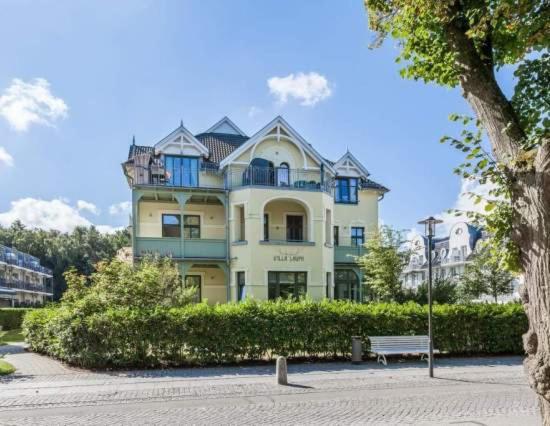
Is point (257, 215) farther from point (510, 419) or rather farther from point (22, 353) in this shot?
point (510, 419)

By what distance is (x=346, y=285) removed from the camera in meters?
31.6

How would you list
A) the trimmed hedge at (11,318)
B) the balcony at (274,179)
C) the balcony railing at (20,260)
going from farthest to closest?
the balcony railing at (20,260) → the trimmed hedge at (11,318) → the balcony at (274,179)

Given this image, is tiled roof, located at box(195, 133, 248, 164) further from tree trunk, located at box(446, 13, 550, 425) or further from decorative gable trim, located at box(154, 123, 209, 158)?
tree trunk, located at box(446, 13, 550, 425)

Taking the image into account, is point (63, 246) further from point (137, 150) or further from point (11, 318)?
point (137, 150)

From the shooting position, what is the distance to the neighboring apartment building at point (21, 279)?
7288 centimetres

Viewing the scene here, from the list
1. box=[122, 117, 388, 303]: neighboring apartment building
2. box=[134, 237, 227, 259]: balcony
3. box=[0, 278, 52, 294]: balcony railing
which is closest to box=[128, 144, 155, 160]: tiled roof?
box=[122, 117, 388, 303]: neighboring apartment building

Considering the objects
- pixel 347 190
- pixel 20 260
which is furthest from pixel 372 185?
pixel 20 260

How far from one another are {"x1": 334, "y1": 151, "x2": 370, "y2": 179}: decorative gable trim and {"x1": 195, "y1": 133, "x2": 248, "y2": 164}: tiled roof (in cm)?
626

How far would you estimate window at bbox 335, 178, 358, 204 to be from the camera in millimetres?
32125

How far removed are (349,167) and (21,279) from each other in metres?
68.4

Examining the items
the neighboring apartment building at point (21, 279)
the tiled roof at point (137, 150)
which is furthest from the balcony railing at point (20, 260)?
the tiled roof at point (137, 150)

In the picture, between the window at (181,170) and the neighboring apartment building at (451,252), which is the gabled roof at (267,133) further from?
the neighboring apartment building at (451,252)

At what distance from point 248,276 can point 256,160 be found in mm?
6489

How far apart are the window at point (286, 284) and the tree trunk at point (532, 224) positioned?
76.5 feet
